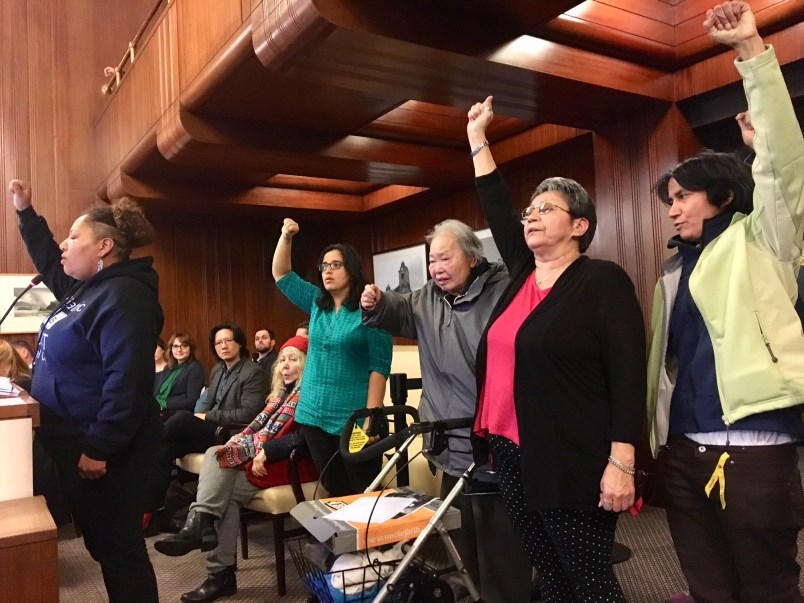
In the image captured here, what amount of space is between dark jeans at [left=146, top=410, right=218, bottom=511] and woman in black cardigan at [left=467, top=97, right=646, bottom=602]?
2.46 m

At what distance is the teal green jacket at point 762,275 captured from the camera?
120cm

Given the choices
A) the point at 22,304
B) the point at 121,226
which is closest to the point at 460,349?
the point at 121,226

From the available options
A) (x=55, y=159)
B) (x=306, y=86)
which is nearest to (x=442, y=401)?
(x=306, y=86)

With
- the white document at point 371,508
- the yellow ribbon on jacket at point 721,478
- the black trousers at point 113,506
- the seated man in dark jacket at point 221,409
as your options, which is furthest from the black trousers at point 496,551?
the seated man in dark jacket at point 221,409

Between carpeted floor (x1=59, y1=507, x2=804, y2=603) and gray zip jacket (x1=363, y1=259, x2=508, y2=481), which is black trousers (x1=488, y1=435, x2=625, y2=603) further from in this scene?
carpeted floor (x1=59, y1=507, x2=804, y2=603)

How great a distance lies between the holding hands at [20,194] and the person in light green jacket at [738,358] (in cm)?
200

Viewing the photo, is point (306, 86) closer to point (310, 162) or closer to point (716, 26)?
point (310, 162)

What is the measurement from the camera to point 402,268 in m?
5.62

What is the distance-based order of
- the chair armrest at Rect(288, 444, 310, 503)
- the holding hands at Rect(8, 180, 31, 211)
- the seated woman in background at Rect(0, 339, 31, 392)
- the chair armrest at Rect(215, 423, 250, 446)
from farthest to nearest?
the seated woman in background at Rect(0, 339, 31, 392) < the chair armrest at Rect(215, 423, 250, 446) < the chair armrest at Rect(288, 444, 310, 503) < the holding hands at Rect(8, 180, 31, 211)

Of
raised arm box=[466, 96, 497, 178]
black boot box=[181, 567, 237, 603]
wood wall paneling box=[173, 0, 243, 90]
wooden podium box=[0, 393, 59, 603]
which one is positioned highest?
wood wall paneling box=[173, 0, 243, 90]

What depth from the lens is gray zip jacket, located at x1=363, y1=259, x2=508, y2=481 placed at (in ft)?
6.10

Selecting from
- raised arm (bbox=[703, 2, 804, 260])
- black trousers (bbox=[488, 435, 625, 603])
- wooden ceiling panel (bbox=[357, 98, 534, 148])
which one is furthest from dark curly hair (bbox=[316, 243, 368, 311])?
wooden ceiling panel (bbox=[357, 98, 534, 148])

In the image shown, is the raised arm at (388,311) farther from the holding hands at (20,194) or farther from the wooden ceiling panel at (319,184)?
the wooden ceiling panel at (319,184)

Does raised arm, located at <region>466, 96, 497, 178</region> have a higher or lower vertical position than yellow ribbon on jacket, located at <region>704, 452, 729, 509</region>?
higher
